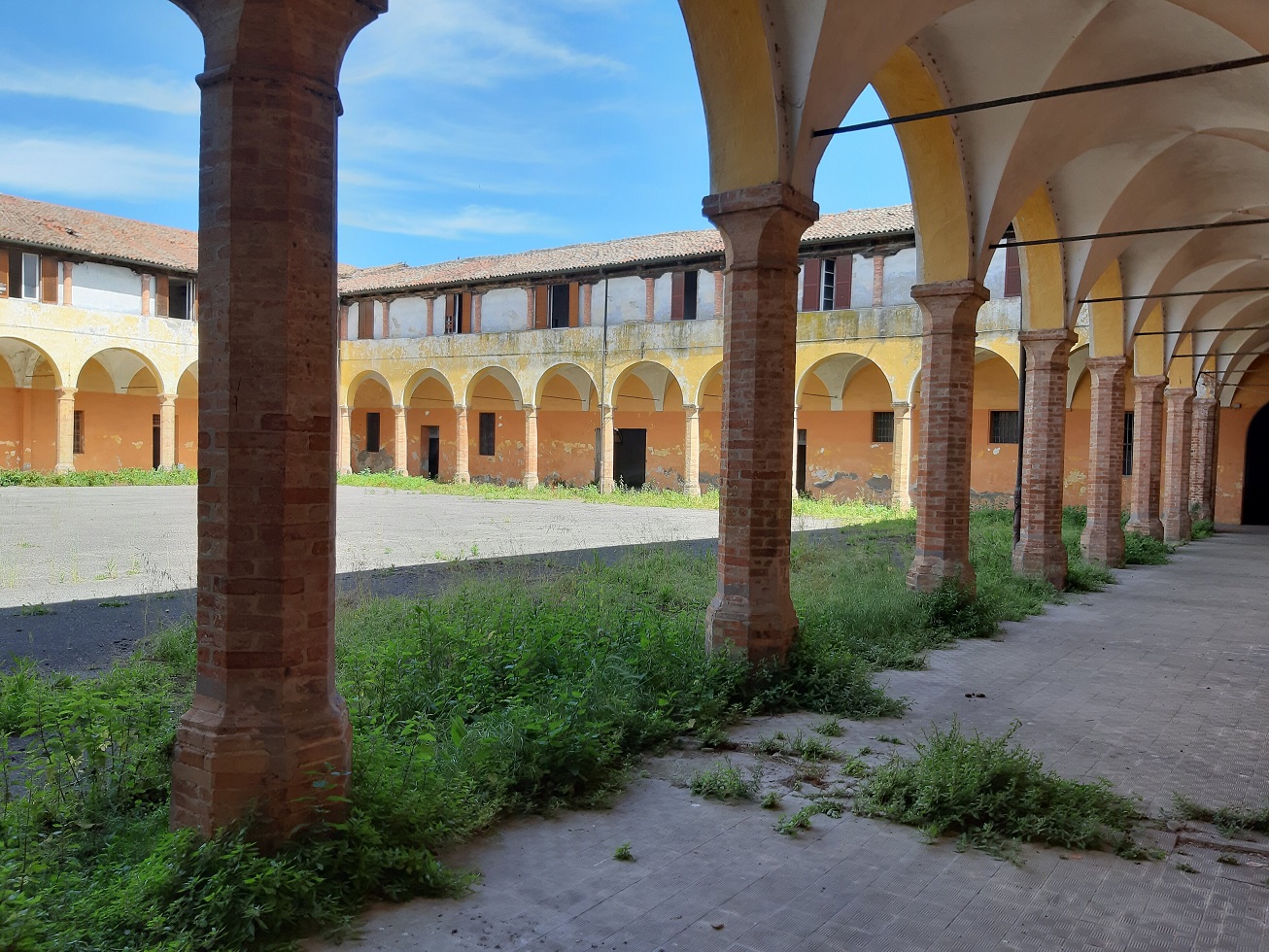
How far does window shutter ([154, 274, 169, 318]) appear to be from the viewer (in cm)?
2994

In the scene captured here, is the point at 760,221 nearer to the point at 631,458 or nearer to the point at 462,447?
the point at 462,447

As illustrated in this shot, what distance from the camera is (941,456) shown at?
28.9 ft

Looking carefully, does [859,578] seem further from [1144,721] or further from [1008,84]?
[1008,84]

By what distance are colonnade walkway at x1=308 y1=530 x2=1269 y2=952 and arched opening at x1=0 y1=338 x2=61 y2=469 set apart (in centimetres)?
3222

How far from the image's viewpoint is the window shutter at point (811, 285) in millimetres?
25000

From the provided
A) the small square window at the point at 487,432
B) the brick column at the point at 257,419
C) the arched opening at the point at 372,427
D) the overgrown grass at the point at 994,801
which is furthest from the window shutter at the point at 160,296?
the overgrown grass at the point at 994,801

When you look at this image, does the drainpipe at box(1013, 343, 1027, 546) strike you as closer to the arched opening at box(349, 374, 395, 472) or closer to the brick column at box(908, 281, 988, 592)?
the brick column at box(908, 281, 988, 592)

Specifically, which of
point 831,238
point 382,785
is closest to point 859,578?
point 382,785

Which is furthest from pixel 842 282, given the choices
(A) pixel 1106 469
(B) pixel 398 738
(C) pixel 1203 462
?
(B) pixel 398 738

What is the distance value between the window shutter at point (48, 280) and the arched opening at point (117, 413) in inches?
155

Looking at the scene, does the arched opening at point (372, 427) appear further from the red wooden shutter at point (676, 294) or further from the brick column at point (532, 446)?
the red wooden shutter at point (676, 294)

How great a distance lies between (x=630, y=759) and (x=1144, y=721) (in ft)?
11.0

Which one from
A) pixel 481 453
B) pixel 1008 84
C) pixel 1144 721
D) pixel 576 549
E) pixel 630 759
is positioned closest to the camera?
pixel 630 759

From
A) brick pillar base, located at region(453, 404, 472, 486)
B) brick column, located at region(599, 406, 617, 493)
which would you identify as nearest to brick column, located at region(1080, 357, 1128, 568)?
brick column, located at region(599, 406, 617, 493)
